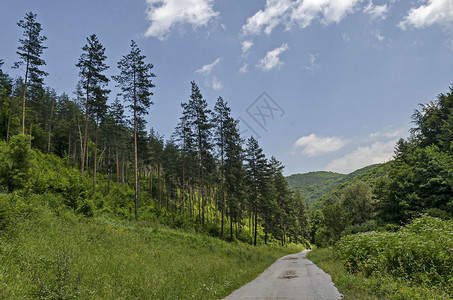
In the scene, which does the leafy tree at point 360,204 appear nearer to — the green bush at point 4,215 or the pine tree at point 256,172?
the pine tree at point 256,172

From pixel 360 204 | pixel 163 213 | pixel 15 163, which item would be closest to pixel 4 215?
pixel 15 163

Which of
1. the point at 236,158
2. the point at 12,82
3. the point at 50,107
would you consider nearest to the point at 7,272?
the point at 236,158

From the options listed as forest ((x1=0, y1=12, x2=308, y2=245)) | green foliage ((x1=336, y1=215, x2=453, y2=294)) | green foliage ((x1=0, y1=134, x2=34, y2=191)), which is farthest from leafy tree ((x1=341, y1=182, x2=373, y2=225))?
green foliage ((x1=0, y1=134, x2=34, y2=191))

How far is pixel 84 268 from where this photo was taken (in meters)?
7.36

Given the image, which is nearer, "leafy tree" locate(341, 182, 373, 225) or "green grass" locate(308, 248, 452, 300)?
"green grass" locate(308, 248, 452, 300)

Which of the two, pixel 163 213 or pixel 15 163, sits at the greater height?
pixel 15 163

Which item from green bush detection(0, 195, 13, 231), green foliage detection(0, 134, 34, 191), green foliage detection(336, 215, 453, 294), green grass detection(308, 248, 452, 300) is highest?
green foliage detection(0, 134, 34, 191)

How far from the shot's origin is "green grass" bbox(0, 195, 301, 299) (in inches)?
220

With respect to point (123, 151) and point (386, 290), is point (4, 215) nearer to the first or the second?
point (386, 290)

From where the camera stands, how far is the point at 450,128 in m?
26.6

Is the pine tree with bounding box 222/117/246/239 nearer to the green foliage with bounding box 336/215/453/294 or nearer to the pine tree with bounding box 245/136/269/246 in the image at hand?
the pine tree with bounding box 245/136/269/246

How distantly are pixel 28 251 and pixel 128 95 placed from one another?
64.1 ft

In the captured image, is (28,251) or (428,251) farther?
(428,251)

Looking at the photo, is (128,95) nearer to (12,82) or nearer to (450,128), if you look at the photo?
(450,128)
